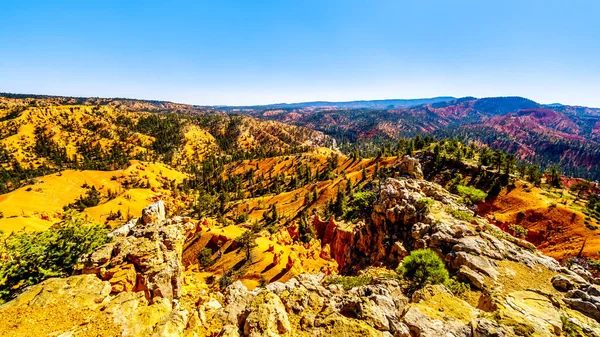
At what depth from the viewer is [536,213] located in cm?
6284

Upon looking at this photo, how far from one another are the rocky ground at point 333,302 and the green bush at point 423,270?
1.56m

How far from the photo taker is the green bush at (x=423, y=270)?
29.0 m

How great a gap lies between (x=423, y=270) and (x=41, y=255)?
43718mm

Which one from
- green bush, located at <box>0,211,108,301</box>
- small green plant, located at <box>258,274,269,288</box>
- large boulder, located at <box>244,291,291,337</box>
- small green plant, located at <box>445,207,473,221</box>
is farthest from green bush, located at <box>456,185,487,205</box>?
green bush, located at <box>0,211,108,301</box>

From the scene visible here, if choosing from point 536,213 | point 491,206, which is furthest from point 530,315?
point 491,206

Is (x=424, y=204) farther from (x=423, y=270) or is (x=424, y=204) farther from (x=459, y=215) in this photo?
(x=423, y=270)

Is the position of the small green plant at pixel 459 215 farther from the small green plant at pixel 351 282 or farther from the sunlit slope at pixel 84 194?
the sunlit slope at pixel 84 194

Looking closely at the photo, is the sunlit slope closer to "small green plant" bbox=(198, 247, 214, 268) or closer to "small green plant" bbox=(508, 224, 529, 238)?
"small green plant" bbox=(198, 247, 214, 268)

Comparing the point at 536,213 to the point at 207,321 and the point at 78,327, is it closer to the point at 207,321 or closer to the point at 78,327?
the point at 207,321

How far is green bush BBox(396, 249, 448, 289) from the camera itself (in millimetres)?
29006

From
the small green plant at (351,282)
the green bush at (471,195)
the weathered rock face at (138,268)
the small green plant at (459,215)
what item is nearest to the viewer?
the weathered rock face at (138,268)

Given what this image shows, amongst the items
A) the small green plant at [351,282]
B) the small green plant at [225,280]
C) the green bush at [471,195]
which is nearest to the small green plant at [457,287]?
the small green plant at [351,282]

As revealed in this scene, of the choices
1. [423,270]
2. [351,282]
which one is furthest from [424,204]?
[351,282]

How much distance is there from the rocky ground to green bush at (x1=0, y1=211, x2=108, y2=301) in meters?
6.74
